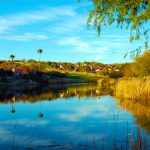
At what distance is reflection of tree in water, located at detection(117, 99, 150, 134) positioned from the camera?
71.1 feet

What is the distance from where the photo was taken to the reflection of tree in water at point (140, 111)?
71.1ft

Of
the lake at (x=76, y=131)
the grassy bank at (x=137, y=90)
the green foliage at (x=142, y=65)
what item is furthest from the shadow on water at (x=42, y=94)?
the lake at (x=76, y=131)

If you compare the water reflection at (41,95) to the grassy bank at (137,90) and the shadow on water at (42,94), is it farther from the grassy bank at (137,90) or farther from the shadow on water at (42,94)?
the grassy bank at (137,90)

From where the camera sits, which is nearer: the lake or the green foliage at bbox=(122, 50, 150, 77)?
the lake

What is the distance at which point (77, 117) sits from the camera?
1033 inches

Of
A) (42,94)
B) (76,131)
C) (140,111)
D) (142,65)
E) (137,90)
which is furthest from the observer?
(142,65)

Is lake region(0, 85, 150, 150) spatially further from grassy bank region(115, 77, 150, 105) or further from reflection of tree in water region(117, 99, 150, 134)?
grassy bank region(115, 77, 150, 105)

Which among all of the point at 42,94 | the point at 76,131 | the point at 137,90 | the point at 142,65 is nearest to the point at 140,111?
the point at 137,90

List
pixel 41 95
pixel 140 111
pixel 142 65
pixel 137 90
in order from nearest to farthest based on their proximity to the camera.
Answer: pixel 140 111
pixel 137 90
pixel 41 95
pixel 142 65

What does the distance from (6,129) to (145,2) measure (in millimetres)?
12779

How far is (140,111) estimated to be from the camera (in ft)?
89.1

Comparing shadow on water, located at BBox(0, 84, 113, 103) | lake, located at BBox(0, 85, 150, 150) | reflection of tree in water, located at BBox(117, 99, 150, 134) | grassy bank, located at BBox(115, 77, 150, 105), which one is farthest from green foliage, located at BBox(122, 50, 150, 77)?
lake, located at BBox(0, 85, 150, 150)

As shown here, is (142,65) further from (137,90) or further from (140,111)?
(140,111)

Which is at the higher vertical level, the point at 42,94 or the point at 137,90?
the point at 137,90
